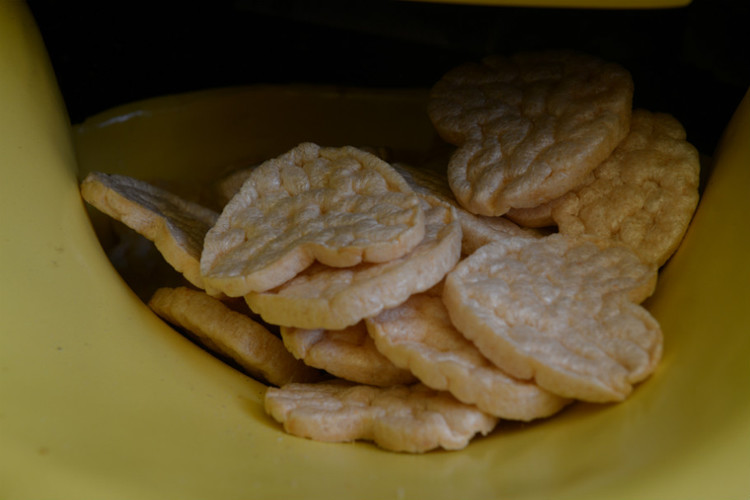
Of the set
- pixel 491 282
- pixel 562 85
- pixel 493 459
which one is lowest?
pixel 493 459

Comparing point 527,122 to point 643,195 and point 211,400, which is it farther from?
point 211,400

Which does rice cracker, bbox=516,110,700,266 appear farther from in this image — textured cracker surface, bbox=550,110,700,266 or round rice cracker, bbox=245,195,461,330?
round rice cracker, bbox=245,195,461,330

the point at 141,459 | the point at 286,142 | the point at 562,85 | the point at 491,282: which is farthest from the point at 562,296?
the point at 286,142

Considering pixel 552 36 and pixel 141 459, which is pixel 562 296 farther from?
pixel 552 36

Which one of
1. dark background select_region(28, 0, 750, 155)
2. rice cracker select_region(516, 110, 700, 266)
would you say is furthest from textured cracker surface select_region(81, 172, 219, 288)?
dark background select_region(28, 0, 750, 155)

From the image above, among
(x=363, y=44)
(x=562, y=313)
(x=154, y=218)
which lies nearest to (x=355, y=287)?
(x=562, y=313)

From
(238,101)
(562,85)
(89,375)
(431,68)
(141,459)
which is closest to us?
(141,459)

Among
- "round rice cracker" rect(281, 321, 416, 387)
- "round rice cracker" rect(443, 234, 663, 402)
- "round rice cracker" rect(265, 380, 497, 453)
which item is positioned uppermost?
"round rice cracker" rect(443, 234, 663, 402)
